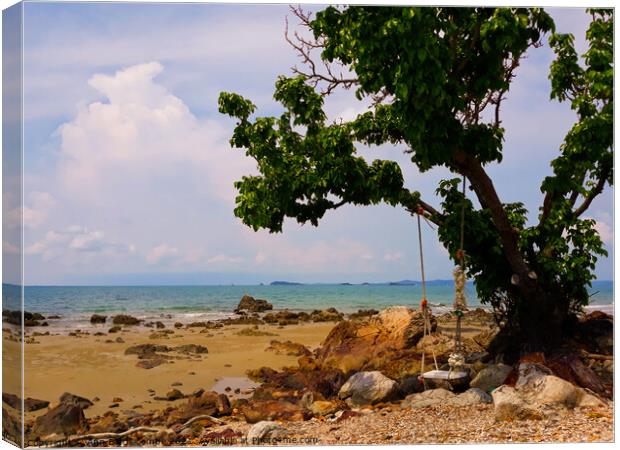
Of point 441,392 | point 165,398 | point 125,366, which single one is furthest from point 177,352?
point 441,392

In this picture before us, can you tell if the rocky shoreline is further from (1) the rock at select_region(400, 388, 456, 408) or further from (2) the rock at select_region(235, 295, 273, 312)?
(2) the rock at select_region(235, 295, 273, 312)

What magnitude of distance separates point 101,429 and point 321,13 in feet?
13.4

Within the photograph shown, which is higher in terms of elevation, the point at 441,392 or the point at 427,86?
the point at 427,86

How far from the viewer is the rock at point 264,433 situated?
6.12 meters

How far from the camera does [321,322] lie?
1792 centimetres

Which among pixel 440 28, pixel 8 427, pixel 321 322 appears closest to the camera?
pixel 8 427

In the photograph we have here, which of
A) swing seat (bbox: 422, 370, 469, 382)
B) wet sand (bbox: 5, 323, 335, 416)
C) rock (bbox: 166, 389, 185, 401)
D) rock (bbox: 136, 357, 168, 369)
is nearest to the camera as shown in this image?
swing seat (bbox: 422, 370, 469, 382)

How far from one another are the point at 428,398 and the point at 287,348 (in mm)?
4794

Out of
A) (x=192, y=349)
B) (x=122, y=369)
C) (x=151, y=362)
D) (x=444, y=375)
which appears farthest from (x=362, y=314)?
(x=444, y=375)

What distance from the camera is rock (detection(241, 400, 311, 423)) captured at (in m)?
6.57

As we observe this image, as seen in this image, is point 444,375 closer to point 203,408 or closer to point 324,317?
point 203,408

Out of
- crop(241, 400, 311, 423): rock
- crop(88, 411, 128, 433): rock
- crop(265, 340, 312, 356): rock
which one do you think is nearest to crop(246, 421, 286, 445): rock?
crop(241, 400, 311, 423): rock

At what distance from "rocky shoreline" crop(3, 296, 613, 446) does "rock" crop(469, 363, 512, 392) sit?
1 cm

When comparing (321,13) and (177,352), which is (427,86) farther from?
(177,352)
